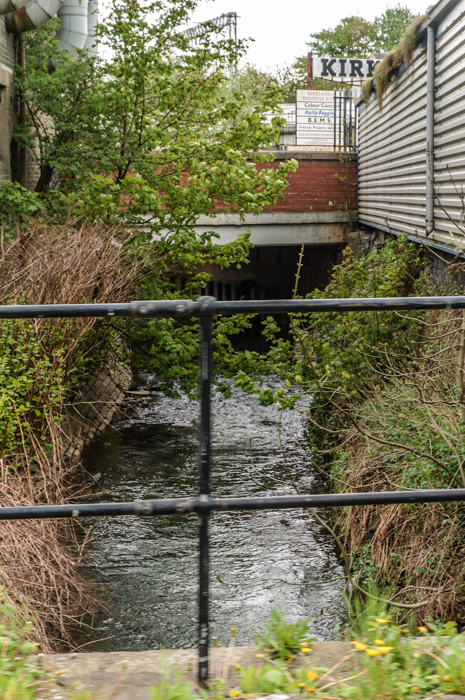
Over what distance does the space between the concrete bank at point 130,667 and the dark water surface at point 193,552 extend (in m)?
2.46

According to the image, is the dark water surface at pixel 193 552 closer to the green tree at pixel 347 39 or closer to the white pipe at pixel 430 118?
the white pipe at pixel 430 118

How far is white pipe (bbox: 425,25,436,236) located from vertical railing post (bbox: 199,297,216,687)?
26.6ft

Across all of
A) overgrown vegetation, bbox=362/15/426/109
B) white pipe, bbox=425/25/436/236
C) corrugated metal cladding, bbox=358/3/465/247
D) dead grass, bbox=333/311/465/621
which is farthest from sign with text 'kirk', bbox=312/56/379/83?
dead grass, bbox=333/311/465/621

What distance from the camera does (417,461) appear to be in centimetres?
576

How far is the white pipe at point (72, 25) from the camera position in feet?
47.3

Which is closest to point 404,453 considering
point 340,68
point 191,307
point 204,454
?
point 204,454

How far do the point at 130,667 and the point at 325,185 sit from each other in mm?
17207

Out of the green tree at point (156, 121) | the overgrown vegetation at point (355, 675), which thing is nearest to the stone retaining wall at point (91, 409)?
the green tree at point (156, 121)

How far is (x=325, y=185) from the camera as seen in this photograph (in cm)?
1800

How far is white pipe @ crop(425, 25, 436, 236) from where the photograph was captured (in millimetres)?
9086

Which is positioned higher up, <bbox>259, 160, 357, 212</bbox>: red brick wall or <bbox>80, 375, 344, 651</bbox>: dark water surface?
<bbox>259, 160, 357, 212</bbox>: red brick wall

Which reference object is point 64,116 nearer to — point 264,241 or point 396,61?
point 396,61

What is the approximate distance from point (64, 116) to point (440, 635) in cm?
1076

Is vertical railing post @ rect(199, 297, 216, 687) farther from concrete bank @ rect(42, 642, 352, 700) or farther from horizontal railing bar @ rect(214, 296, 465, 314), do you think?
concrete bank @ rect(42, 642, 352, 700)
